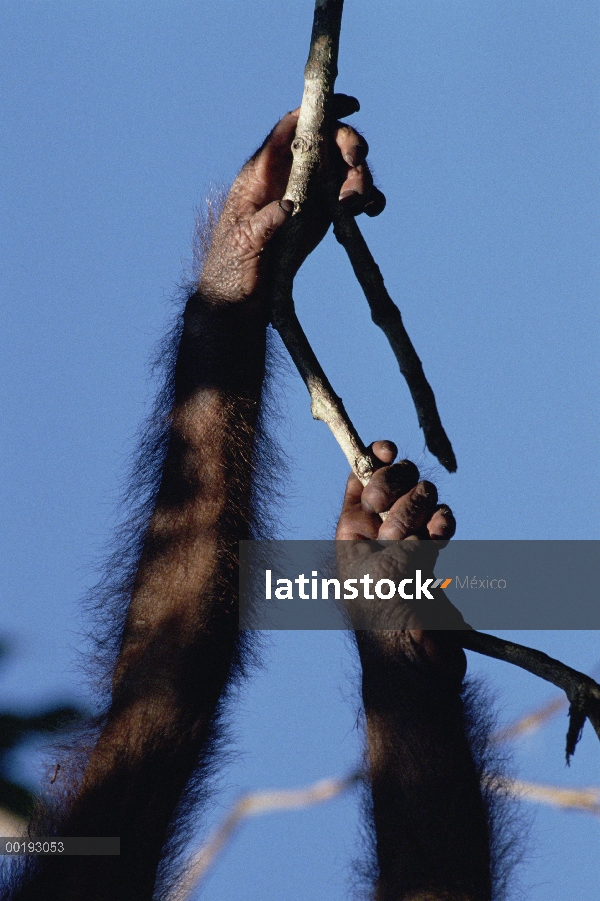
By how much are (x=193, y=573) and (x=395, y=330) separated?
1.04 metres

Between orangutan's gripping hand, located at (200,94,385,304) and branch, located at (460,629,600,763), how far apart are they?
51.1 inches

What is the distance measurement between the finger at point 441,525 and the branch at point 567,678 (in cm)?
34

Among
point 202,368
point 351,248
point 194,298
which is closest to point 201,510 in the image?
point 202,368

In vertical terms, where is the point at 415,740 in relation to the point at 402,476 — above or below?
below

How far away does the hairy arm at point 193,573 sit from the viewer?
8.75 ft

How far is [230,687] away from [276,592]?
36 cm

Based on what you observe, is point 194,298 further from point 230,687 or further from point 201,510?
point 230,687

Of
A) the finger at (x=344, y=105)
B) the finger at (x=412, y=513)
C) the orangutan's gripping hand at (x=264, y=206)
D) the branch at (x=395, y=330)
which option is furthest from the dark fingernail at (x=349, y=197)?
the finger at (x=412, y=513)

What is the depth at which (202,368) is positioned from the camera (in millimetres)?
3232

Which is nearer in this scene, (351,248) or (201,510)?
(351,248)

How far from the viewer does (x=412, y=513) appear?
2.59 m

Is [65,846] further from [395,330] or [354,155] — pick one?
[354,155]

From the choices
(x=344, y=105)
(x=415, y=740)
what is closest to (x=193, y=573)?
(x=415, y=740)

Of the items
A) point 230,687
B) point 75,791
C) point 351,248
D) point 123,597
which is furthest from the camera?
point 123,597
